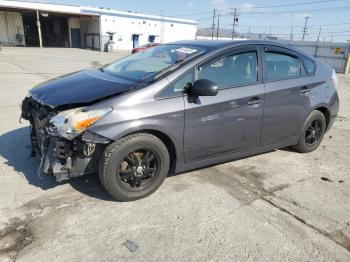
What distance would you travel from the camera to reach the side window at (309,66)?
15.5 feet

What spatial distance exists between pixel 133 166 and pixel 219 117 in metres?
1.14

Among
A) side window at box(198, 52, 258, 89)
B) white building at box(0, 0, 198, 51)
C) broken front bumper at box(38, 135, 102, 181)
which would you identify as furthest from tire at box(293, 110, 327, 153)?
white building at box(0, 0, 198, 51)

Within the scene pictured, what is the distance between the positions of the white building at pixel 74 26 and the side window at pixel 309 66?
117 ft

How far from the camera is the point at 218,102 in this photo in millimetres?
3641

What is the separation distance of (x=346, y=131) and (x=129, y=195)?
16.9ft

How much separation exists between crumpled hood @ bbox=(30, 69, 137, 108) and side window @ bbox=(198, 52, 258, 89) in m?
0.89

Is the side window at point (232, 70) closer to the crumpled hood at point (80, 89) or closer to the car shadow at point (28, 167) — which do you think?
the crumpled hood at point (80, 89)

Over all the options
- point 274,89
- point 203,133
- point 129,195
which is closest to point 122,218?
point 129,195

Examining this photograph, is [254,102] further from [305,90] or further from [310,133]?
[310,133]

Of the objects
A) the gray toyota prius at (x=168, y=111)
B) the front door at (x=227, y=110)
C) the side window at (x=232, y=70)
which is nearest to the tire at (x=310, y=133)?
the gray toyota prius at (x=168, y=111)

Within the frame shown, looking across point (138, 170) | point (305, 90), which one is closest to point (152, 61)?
point (138, 170)

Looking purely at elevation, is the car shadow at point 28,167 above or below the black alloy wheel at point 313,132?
below

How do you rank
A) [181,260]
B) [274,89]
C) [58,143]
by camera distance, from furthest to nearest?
[274,89]
[58,143]
[181,260]

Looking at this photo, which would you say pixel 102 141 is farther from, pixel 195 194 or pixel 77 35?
pixel 77 35
